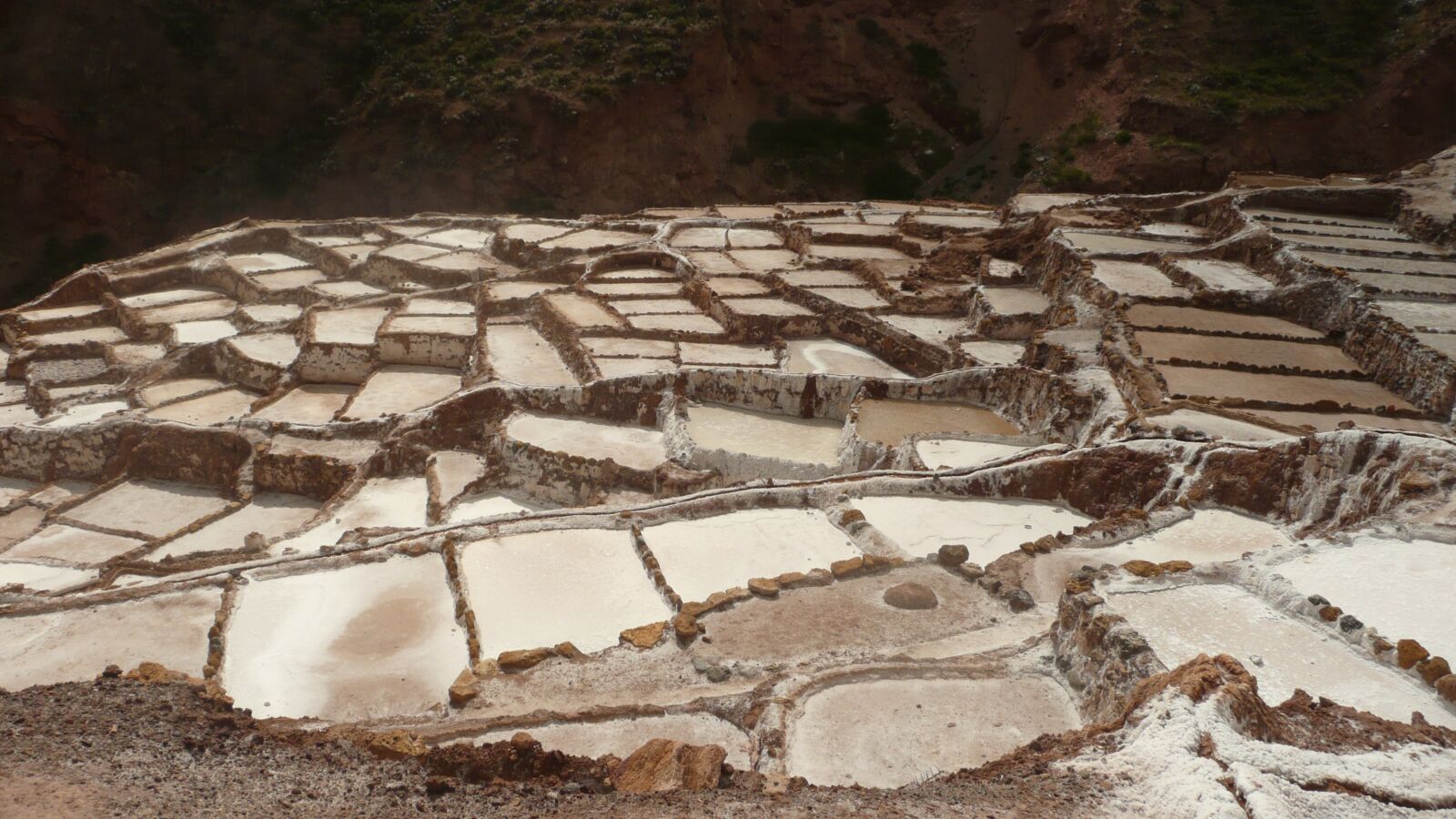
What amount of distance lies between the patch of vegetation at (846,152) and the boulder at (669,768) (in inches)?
1020

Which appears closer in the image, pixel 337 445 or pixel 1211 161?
pixel 337 445

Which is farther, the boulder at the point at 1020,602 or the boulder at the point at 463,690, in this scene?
the boulder at the point at 1020,602

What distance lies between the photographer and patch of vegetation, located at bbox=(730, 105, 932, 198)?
95.0ft

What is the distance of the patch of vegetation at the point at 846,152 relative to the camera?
2895 cm

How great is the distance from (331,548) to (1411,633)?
6.31 meters

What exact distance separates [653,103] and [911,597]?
23235mm

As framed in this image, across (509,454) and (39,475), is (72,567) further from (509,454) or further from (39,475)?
(509,454)

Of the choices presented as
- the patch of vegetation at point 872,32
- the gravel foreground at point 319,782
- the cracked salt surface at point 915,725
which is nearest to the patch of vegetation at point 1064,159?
the patch of vegetation at point 872,32

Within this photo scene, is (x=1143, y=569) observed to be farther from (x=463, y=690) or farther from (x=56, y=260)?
(x=56, y=260)

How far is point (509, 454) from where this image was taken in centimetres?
1040

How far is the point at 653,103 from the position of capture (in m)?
27.1

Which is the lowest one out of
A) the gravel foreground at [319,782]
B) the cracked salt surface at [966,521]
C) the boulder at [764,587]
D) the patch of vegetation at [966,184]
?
the cracked salt surface at [966,521]

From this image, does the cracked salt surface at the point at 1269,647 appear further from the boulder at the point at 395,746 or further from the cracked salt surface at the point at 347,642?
the cracked salt surface at the point at 347,642

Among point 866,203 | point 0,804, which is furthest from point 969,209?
point 0,804
